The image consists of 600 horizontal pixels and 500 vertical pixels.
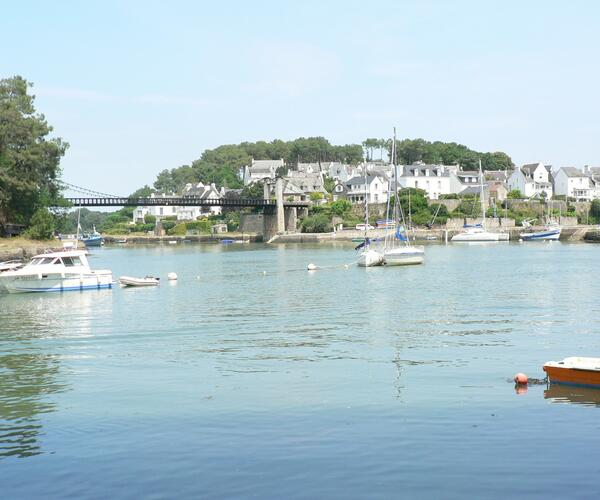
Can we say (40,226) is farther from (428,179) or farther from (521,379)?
(428,179)

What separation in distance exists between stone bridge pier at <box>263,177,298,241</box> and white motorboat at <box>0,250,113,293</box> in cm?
9570

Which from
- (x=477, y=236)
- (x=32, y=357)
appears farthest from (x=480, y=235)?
(x=32, y=357)

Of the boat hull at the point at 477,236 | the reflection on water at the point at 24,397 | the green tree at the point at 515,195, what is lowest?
the reflection on water at the point at 24,397

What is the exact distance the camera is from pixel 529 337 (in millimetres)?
28688

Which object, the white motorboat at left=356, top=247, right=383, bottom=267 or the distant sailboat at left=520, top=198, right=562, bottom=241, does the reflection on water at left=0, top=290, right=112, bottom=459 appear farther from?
the distant sailboat at left=520, top=198, right=562, bottom=241

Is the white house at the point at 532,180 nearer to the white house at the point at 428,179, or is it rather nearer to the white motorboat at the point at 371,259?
the white house at the point at 428,179

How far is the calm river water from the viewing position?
14.3 metres

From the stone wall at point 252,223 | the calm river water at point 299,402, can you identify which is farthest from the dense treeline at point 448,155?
the calm river water at point 299,402

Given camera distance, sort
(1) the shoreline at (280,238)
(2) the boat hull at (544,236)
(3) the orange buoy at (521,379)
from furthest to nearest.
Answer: (2) the boat hull at (544,236), (1) the shoreline at (280,238), (3) the orange buoy at (521,379)

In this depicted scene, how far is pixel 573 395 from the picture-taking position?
760 inches

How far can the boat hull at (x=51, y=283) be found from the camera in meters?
51.2

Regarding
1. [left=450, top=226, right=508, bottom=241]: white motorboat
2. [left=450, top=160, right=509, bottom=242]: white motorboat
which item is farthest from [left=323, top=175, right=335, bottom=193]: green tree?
[left=450, top=226, right=508, bottom=241]: white motorboat

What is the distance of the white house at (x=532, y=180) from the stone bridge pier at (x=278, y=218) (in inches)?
1680

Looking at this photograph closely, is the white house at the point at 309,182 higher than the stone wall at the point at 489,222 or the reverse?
higher
